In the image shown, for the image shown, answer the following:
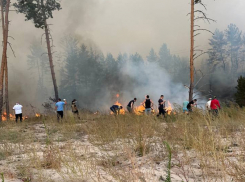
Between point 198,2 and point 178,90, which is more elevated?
point 198,2

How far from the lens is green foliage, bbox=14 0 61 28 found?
20.0 m

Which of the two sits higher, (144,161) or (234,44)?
(234,44)

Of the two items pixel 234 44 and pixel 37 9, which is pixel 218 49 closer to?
pixel 234 44

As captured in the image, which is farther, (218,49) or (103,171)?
(218,49)

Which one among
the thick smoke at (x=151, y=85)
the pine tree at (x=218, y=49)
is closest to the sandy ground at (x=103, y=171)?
the thick smoke at (x=151, y=85)

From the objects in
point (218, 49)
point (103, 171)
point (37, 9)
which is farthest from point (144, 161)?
point (218, 49)

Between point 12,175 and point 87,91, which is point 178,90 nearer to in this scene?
point 87,91

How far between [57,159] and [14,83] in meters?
56.6

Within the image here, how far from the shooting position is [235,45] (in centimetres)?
5678

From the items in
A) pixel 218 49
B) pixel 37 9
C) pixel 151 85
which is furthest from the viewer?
pixel 218 49

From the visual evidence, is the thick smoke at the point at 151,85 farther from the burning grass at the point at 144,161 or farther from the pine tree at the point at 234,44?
the burning grass at the point at 144,161

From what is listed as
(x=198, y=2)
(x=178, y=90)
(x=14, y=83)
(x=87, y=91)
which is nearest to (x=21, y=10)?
(x=198, y=2)

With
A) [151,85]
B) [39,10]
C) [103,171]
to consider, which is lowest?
[103,171]

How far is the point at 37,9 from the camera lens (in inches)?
807
